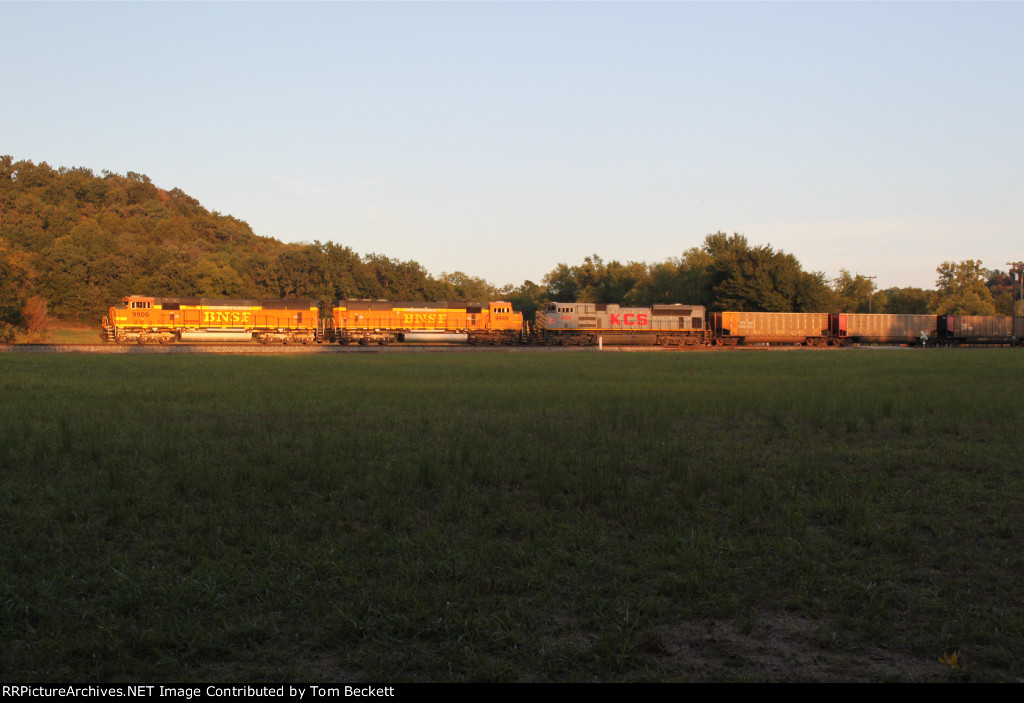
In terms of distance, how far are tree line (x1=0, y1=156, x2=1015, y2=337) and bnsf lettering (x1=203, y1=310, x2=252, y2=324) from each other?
477 inches

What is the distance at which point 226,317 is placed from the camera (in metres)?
49.9

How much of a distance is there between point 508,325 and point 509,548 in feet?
160

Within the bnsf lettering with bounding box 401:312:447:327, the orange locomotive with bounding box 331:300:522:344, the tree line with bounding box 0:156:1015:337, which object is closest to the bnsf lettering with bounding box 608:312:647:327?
the orange locomotive with bounding box 331:300:522:344

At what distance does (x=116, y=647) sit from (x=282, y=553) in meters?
1.61

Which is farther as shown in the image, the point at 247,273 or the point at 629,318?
the point at 247,273

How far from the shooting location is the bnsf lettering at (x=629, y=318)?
176ft

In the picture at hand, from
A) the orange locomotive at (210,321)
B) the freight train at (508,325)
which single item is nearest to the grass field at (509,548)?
the orange locomotive at (210,321)

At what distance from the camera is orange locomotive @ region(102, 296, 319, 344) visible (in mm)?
47906

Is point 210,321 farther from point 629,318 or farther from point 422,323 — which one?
point 629,318

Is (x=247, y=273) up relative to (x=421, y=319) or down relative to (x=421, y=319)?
up

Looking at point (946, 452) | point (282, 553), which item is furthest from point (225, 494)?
point (946, 452)

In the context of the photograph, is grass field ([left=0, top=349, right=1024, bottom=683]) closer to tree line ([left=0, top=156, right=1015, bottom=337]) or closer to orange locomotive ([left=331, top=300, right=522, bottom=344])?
orange locomotive ([left=331, top=300, right=522, bottom=344])

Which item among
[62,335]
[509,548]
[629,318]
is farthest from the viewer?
[62,335]

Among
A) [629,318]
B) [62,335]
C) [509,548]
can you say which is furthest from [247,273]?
[509,548]
